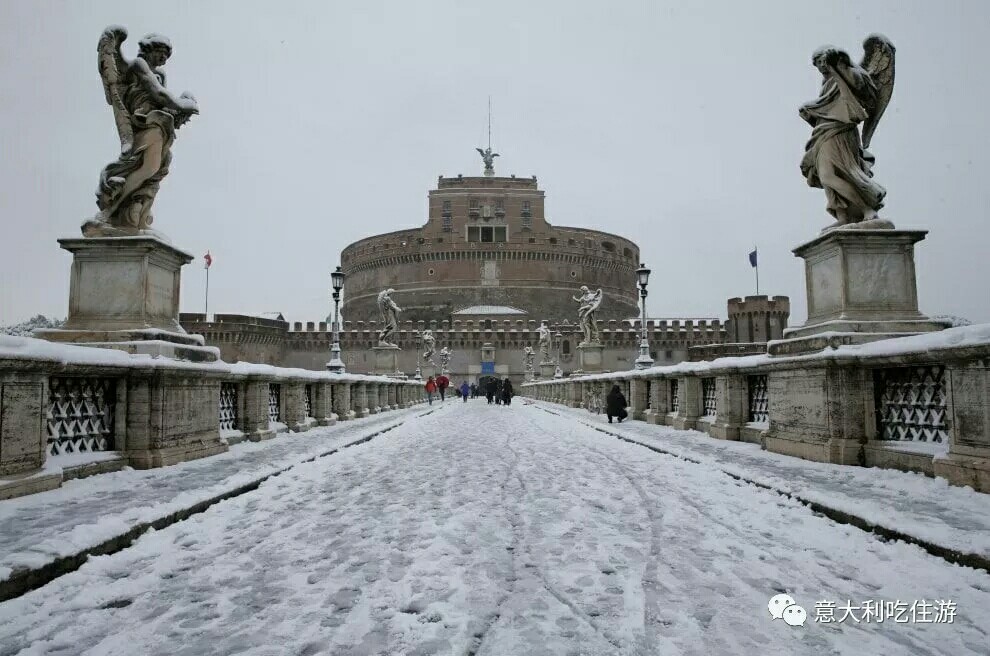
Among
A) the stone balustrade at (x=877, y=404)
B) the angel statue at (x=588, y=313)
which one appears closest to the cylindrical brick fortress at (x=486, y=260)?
the angel statue at (x=588, y=313)

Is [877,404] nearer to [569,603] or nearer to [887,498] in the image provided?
[887,498]

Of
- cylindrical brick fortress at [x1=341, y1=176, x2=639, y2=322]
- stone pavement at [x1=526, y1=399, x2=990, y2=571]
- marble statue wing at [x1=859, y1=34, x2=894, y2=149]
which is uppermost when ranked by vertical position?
cylindrical brick fortress at [x1=341, y1=176, x2=639, y2=322]

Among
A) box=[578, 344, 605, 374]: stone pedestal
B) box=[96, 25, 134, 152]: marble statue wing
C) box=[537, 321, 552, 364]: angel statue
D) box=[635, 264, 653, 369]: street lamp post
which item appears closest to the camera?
box=[96, 25, 134, 152]: marble statue wing

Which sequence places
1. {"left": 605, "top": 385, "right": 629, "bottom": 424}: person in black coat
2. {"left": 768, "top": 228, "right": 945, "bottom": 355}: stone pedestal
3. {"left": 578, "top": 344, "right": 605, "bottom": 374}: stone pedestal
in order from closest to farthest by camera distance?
{"left": 768, "top": 228, "right": 945, "bottom": 355}: stone pedestal → {"left": 605, "top": 385, "right": 629, "bottom": 424}: person in black coat → {"left": 578, "top": 344, "right": 605, "bottom": 374}: stone pedestal

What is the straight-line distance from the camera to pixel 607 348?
211 ft

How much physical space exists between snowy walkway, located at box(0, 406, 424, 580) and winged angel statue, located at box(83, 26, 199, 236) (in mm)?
2715

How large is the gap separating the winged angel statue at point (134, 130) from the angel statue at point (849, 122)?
6.92 meters

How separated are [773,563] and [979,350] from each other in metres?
2.28

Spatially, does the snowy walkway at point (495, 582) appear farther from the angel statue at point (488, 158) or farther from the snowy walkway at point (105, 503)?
the angel statue at point (488, 158)

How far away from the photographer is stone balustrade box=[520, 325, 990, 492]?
442 centimetres

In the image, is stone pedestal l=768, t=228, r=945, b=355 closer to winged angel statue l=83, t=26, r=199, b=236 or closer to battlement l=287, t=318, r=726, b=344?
winged angel statue l=83, t=26, r=199, b=236

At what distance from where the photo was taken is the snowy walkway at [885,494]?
3.36m

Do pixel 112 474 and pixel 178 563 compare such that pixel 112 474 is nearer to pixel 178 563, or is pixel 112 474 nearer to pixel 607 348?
pixel 178 563

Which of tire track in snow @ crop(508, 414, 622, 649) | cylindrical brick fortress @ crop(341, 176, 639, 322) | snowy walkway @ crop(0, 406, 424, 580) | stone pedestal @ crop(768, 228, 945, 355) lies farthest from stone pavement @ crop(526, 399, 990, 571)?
cylindrical brick fortress @ crop(341, 176, 639, 322)
